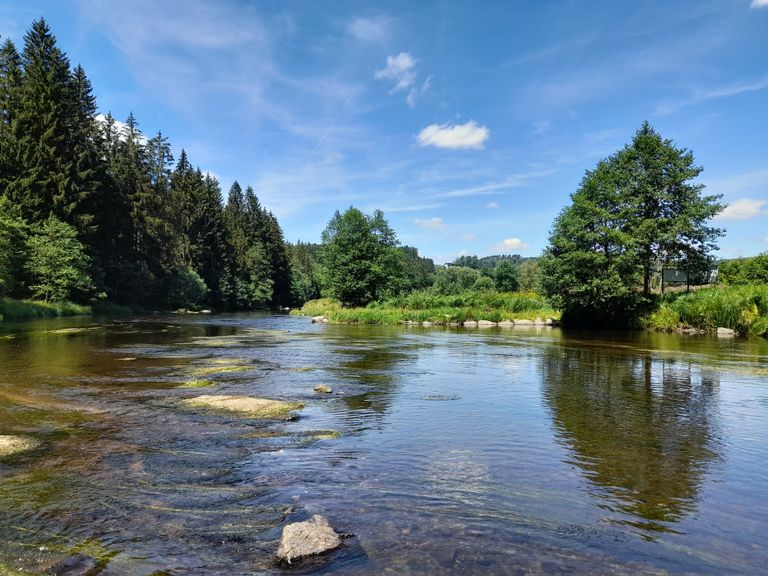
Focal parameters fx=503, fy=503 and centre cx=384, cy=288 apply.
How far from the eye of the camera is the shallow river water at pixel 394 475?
458cm

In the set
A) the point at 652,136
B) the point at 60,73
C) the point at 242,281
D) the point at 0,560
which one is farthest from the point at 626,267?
the point at 242,281

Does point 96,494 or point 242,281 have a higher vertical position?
point 242,281

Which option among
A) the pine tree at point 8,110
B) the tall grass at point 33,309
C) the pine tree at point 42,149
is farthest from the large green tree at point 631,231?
the pine tree at point 8,110

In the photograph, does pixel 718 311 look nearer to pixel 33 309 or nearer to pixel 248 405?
pixel 248 405

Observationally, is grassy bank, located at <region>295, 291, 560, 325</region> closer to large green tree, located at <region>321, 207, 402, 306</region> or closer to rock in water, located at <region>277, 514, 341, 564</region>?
large green tree, located at <region>321, 207, 402, 306</region>

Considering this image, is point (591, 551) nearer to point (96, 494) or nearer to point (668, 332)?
point (96, 494)

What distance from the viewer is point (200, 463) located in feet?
23.3

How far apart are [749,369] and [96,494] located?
19291 millimetres

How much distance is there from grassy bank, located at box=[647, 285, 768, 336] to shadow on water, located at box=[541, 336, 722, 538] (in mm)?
18337

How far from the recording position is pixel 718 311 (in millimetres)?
33312

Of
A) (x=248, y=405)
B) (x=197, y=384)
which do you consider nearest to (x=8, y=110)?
(x=197, y=384)

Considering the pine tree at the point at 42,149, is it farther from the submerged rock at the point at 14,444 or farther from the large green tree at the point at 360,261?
the submerged rock at the point at 14,444

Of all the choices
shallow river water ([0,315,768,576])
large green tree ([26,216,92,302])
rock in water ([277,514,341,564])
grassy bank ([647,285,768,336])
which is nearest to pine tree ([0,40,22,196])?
large green tree ([26,216,92,302])

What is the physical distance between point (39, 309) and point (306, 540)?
47402 millimetres
